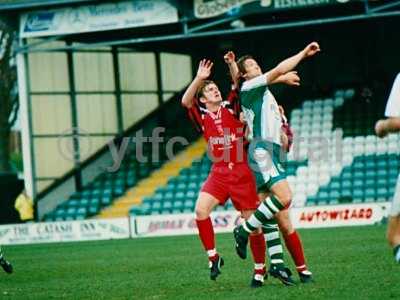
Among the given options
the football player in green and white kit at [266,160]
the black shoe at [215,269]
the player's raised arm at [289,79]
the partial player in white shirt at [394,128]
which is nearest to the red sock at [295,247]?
the football player in green and white kit at [266,160]

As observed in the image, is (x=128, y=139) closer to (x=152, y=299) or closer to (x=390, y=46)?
(x=390, y=46)

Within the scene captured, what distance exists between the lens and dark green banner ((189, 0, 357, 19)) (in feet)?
80.6

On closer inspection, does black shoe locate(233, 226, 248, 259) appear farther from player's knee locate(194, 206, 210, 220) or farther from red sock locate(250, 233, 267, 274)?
player's knee locate(194, 206, 210, 220)

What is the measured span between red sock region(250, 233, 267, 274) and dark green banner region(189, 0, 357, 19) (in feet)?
45.6

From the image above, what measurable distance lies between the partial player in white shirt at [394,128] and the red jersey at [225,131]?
3.14 m

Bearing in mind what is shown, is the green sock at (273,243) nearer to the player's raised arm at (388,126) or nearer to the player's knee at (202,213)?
the player's knee at (202,213)

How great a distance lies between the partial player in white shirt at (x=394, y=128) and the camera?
830cm

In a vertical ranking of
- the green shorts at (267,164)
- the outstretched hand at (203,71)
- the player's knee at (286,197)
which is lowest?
the player's knee at (286,197)

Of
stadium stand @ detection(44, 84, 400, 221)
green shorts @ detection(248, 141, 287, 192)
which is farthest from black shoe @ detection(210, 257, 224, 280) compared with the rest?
stadium stand @ detection(44, 84, 400, 221)

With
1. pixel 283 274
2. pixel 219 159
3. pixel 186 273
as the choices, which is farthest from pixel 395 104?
pixel 186 273

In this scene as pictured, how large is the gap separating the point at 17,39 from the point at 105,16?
2909 mm

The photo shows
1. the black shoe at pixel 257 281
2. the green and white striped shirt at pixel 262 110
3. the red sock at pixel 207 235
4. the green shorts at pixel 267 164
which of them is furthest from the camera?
the red sock at pixel 207 235

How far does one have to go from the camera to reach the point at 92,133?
31.5 metres

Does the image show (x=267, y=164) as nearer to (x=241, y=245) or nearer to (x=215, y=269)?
(x=241, y=245)
